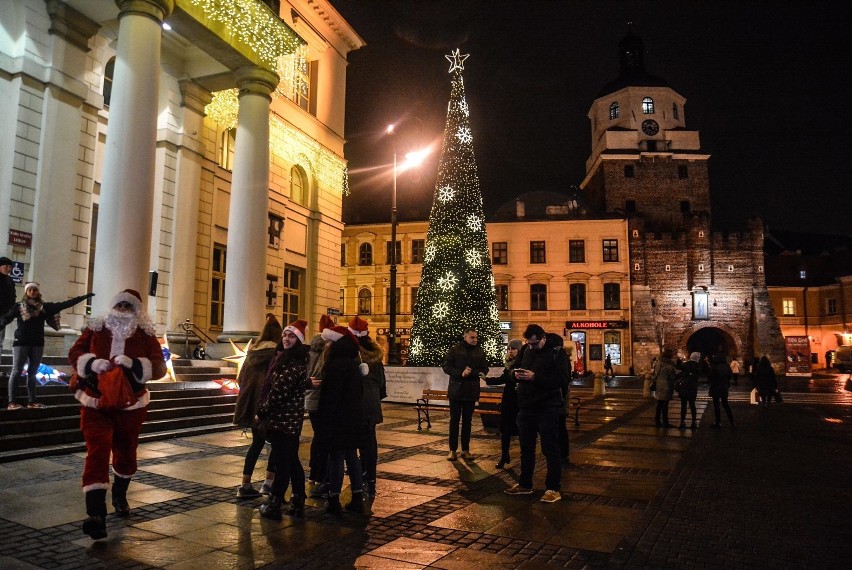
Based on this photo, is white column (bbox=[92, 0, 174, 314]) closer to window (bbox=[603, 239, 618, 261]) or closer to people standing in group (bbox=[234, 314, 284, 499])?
people standing in group (bbox=[234, 314, 284, 499])

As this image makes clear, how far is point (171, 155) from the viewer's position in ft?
57.0

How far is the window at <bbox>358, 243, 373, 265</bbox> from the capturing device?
46438 millimetres

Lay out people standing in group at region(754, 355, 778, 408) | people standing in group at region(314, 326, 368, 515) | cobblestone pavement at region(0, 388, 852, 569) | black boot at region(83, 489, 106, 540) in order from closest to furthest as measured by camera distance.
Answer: cobblestone pavement at region(0, 388, 852, 569) → black boot at region(83, 489, 106, 540) → people standing in group at region(314, 326, 368, 515) → people standing in group at region(754, 355, 778, 408)

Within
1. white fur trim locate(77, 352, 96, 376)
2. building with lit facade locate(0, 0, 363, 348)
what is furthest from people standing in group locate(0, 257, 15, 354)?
white fur trim locate(77, 352, 96, 376)

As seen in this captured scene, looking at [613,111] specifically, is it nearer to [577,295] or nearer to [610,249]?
[610,249]

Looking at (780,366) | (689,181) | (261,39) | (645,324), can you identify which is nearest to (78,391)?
(261,39)

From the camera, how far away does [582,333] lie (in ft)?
149

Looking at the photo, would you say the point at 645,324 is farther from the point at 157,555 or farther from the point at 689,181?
the point at 157,555

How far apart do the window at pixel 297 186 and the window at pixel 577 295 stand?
2697cm

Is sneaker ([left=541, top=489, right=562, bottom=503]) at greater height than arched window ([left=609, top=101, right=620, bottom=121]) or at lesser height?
lesser

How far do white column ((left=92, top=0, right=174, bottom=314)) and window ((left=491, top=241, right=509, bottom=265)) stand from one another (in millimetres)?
35144

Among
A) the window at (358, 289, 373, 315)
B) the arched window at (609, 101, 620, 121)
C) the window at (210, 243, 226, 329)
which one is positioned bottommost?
the window at (210, 243, 226, 329)

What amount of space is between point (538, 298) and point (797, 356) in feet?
70.8

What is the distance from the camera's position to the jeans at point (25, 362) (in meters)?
8.41
